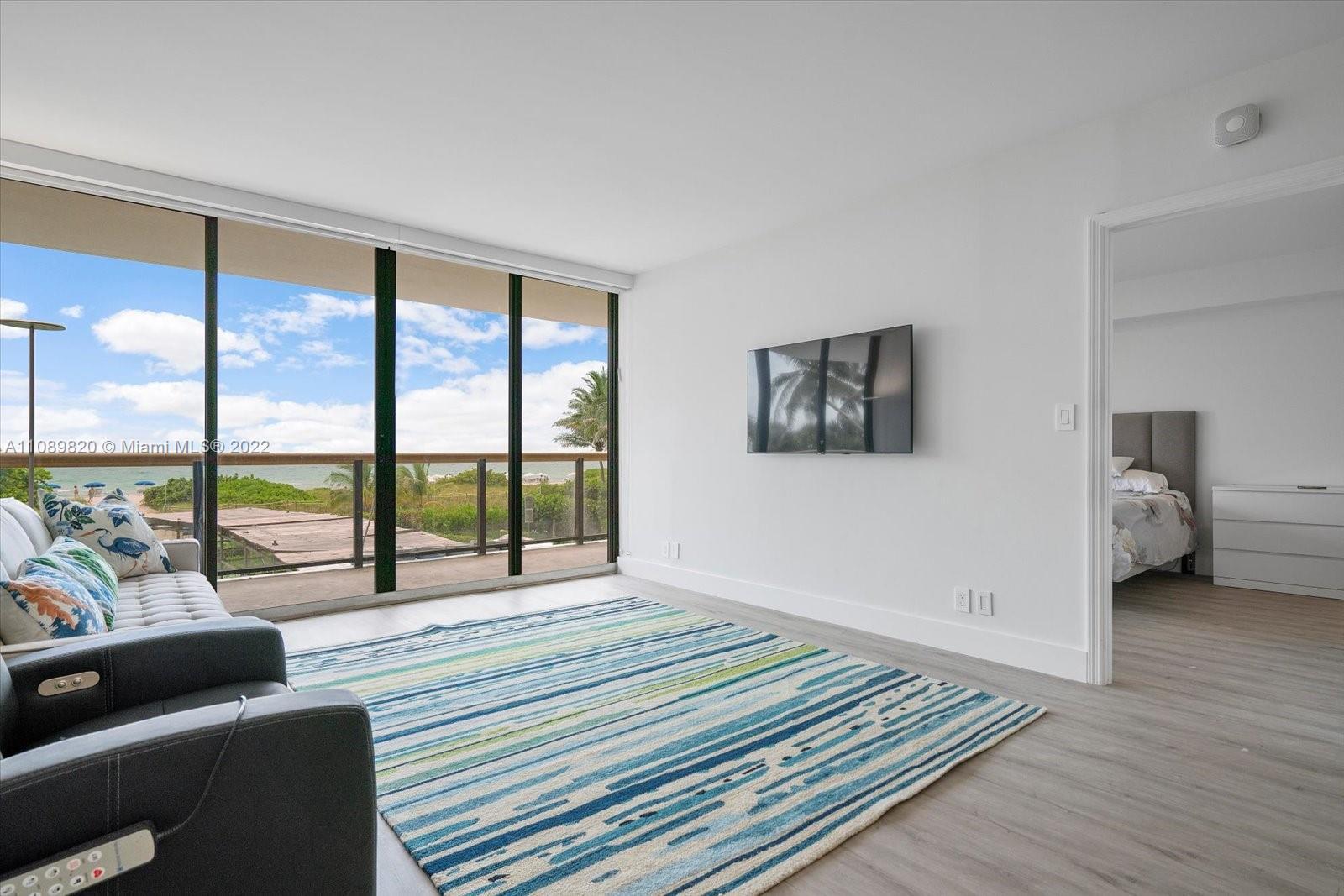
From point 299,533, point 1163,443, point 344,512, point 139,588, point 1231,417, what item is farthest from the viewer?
point 1163,443

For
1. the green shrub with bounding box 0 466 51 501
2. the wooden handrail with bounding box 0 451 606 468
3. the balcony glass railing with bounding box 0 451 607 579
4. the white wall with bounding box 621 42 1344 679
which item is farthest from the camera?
the balcony glass railing with bounding box 0 451 607 579

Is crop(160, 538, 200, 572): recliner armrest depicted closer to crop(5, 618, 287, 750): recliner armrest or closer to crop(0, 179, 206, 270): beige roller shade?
crop(0, 179, 206, 270): beige roller shade

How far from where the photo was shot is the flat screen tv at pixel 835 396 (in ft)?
12.2

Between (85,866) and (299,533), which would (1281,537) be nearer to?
(85,866)

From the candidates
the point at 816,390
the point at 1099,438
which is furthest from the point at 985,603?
the point at 816,390

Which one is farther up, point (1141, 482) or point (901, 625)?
point (1141, 482)

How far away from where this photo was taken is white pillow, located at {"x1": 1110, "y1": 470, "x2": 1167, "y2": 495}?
18.9 feet

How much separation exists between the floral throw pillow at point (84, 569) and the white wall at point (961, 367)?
3.25 m

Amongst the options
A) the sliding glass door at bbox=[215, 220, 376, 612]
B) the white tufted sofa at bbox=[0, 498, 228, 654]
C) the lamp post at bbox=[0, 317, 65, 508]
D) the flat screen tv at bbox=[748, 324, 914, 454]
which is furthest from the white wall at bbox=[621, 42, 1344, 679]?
the lamp post at bbox=[0, 317, 65, 508]

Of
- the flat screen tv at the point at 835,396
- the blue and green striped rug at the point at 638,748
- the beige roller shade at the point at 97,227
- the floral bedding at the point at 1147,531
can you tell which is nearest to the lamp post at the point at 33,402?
the beige roller shade at the point at 97,227

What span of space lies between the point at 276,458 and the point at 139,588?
1463mm

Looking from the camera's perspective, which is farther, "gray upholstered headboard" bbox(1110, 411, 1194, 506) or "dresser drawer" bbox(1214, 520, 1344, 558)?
"gray upholstered headboard" bbox(1110, 411, 1194, 506)

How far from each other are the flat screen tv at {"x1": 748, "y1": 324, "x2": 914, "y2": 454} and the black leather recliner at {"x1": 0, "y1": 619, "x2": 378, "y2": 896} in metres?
3.12

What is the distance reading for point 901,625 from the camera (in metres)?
3.78
